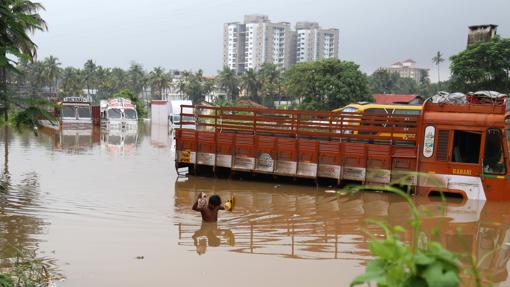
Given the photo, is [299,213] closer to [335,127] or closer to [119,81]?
[335,127]

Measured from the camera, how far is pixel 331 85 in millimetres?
54438

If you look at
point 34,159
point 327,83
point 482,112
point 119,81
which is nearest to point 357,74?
point 327,83

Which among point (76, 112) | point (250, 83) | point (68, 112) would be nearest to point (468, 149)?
point (76, 112)

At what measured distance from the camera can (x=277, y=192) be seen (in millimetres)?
14484

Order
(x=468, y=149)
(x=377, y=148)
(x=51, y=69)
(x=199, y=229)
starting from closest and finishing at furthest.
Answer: (x=199, y=229) → (x=468, y=149) → (x=377, y=148) → (x=51, y=69)

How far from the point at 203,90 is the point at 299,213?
9765cm

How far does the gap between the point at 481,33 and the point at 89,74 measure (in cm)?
7756

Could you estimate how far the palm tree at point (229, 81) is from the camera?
10088 centimetres

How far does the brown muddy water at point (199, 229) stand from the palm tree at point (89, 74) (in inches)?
3471

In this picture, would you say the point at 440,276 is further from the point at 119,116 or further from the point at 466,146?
the point at 119,116

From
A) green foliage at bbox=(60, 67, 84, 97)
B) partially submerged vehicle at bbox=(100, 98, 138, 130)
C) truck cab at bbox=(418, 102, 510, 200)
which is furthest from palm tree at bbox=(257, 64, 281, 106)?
truck cab at bbox=(418, 102, 510, 200)

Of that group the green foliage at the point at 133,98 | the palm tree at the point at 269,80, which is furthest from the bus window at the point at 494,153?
the palm tree at the point at 269,80

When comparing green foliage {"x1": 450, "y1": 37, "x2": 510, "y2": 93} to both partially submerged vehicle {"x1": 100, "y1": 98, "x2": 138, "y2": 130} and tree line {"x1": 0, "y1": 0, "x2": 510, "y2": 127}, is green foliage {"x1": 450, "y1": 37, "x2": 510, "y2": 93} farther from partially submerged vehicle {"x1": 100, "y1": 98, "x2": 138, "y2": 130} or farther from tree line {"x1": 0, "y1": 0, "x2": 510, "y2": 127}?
partially submerged vehicle {"x1": 100, "y1": 98, "x2": 138, "y2": 130}

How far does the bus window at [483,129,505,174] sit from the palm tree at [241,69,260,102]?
279 ft
